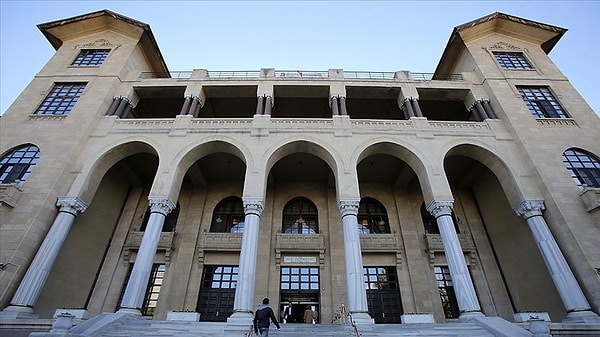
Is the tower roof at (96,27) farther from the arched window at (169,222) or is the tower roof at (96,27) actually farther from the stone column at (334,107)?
the stone column at (334,107)

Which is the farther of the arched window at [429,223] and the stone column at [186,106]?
the arched window at [429,223]

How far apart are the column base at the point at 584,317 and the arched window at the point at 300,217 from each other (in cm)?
1196

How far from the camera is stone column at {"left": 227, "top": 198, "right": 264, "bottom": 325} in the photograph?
1162 cm

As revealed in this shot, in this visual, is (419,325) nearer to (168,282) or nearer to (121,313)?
(121,313)

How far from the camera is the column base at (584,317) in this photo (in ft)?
36.6

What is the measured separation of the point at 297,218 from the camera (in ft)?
64.7

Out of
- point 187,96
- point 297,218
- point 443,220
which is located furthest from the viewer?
point 297,218

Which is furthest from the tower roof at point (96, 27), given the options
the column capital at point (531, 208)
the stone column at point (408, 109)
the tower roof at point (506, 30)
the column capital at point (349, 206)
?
the column capital at point (531, 208)

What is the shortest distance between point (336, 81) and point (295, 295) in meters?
12.7

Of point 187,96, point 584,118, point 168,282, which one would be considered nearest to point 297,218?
point 168,282

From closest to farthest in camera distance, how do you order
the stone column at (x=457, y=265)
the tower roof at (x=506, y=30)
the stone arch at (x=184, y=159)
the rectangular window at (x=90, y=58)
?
the stone column at (x=457, y=265)
the stone arch at (x=184, y=159)
the rectangular window at (x=90, y=58)
the tower roof at (x=506, y=30)

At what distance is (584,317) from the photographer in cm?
1130

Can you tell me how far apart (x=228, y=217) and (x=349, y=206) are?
9.06m

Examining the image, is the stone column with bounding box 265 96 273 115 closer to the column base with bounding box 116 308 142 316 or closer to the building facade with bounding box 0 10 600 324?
the building facade with bounding box 0 10 600 324
